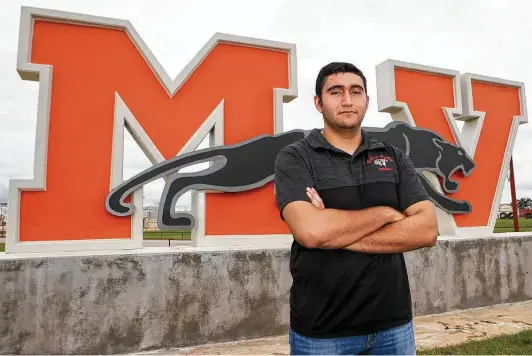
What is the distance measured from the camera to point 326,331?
1777mm

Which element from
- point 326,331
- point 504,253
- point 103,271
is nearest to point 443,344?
point 504,253

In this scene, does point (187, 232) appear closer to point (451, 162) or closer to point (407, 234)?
point (451, 162)

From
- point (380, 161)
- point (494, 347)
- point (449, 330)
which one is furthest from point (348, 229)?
point (449, 330)

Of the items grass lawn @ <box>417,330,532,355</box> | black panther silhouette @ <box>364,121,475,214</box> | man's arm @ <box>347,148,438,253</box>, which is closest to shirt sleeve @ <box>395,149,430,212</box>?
man's arm @ <box>347,148,438,253</box>

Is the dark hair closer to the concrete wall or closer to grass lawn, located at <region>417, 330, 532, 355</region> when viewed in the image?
the concrete wall

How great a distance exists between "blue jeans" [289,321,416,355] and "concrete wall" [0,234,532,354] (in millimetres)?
2915

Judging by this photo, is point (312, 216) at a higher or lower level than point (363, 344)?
higher

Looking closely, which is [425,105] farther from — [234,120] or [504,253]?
[234,120]

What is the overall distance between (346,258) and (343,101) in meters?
0.81

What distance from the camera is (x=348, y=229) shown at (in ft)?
6.03

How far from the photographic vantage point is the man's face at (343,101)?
6.83 feet

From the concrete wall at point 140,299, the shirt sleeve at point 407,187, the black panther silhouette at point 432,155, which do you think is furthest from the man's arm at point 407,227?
the black panther silhouette at point 432,155

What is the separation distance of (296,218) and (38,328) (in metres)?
3.48

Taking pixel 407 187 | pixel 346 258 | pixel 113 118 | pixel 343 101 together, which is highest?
pixel 113 118
